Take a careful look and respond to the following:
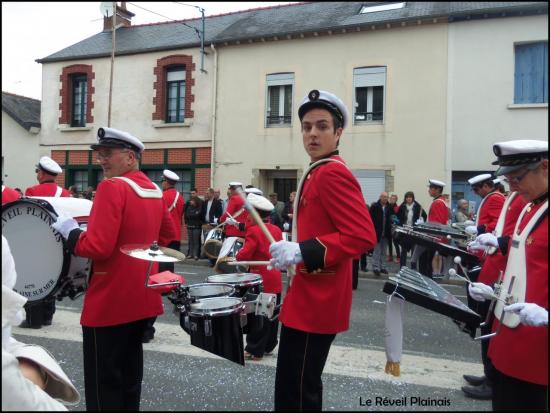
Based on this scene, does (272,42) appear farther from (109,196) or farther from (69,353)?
(109,196)

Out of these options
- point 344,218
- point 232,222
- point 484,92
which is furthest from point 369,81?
point 344,218

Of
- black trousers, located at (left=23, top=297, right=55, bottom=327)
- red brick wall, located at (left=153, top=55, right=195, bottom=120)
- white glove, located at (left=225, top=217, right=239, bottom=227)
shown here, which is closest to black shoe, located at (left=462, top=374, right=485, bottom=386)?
white glove, located at (left=225, top=217, right=239, bottom=227)

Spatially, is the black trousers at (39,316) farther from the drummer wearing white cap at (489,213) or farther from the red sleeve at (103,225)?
the drummer wearing white cap at (489,213)

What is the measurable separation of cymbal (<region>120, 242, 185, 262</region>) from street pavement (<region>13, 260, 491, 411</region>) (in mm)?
1543

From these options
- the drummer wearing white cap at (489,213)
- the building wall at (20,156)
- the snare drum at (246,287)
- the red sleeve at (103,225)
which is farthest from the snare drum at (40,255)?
the building wall at (20,156)

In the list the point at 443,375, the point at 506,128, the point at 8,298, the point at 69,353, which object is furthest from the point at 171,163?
the point at 8,298

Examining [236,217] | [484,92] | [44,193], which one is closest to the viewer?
[44,193]

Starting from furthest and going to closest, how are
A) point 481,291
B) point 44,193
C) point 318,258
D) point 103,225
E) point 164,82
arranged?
1. point 164,82
2. point 44,193
3. point 103,225
4. point 481,291
5. point 318,258

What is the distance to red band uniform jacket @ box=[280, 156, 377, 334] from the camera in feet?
7.68

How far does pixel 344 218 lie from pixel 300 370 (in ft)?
2.46

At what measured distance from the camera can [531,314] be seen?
2049 mm

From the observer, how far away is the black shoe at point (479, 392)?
411 centimetres

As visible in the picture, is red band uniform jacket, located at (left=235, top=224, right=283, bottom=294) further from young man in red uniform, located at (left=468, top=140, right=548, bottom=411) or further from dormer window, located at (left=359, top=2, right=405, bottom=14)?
dormer window, located at (left=359, top=2, right=405, bottom=14)

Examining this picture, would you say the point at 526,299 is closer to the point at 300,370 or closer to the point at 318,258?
the point at 318,258
